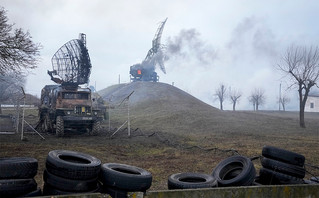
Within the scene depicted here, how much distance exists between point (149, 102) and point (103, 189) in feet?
144

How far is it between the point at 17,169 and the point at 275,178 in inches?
192

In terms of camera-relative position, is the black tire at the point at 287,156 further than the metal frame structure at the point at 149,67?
No

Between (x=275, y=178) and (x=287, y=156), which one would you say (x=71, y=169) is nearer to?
(x=275, y=178)

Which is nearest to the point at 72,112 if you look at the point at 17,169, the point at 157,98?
the point at 17,169

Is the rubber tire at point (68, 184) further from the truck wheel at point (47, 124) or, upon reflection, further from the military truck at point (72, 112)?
the truck wheel at point (47, 124)

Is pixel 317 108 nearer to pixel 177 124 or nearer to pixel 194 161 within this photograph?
pixel 177 124

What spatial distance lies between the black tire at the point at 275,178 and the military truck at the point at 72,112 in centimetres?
1346

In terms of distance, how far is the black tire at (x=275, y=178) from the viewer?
5668 mm

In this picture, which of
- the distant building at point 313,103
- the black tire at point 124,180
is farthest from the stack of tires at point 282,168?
the distant building at point 313,103

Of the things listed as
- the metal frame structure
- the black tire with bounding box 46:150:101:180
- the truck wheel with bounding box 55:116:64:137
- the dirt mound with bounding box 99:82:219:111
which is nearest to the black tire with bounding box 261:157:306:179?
the black tire with bounding box 46:150:101:180

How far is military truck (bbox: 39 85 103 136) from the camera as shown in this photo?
695 inches

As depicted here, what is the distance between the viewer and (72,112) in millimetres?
17938

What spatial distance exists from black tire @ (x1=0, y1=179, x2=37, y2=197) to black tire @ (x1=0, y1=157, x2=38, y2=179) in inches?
5.2

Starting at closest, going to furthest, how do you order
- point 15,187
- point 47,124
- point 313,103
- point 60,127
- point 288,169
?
point 15,187 < point 288,169 < point 60,127 < point 47,124 < point 313,103
